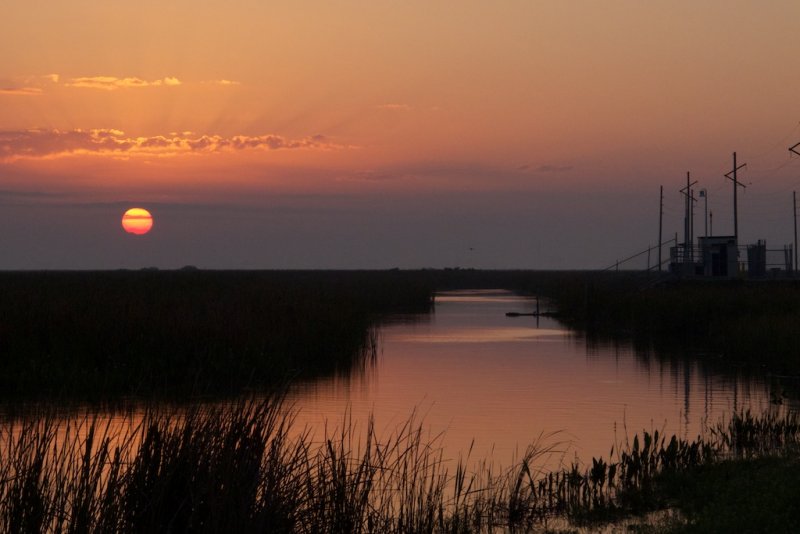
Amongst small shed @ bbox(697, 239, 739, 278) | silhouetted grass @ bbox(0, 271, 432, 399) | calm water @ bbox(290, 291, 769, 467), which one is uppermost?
small shed @ bbox(697, 239, 739, 278)

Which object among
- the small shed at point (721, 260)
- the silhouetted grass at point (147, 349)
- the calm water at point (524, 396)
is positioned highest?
the small shed at point (721, 260)

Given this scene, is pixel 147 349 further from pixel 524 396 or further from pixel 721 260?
pixel 721 260

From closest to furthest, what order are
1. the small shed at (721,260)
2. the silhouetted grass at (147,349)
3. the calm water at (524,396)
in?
1. the calm water at (524,396)
2. the silhouetted grass at (147,349)
3. the small shed at (721,260)

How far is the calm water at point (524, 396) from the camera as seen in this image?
18.7 meters

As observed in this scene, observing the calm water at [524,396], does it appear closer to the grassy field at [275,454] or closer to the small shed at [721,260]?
the grassy field at [275,454]

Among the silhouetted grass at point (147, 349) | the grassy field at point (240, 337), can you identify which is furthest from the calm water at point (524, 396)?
the silhouetted grass at point (147, 349)

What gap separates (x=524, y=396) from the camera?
24438 mm

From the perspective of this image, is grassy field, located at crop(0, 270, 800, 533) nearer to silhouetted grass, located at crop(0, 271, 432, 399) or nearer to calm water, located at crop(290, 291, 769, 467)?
silhouetted grass, located at crop(0, 271, 432, 399)

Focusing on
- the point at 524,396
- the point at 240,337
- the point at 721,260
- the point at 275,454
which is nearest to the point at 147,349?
the point at 240,337

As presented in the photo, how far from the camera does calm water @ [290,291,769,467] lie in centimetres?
1869

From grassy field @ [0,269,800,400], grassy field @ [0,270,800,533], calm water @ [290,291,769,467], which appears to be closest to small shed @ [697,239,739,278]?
grassy field @ [0,269,800,400]

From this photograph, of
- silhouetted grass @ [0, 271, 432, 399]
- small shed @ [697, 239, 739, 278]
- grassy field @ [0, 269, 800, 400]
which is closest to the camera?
silhouetted grass @ [0, 271, 432, 399]

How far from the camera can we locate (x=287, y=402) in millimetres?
22266

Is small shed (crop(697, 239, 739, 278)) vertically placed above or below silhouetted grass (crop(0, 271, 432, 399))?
above
